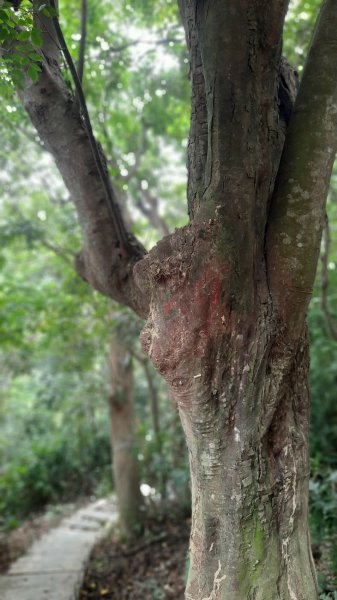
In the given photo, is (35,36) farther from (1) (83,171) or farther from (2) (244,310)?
(2) (244,310)

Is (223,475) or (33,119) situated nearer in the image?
(223,475)

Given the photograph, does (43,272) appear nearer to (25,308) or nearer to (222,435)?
(25,308)

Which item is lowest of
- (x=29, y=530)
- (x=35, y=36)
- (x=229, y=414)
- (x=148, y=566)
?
(x=148, y=566)

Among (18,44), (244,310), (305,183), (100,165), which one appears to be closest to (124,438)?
(100,165)

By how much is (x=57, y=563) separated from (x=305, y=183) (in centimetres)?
528

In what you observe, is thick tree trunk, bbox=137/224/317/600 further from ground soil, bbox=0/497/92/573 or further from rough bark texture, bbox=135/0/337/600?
ground soil, bbox=0/497/92/573

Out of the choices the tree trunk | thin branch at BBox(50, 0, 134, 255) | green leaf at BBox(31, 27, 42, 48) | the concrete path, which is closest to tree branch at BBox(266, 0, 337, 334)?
thin branch at BBox(50, 0, 134, 255)

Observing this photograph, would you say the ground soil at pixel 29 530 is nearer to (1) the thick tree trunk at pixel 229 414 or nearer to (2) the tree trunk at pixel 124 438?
(2) the tree trunk at pixel 124 438

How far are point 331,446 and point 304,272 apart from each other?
628 cm

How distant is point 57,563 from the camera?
580cm

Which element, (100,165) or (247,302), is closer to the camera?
(247,302)

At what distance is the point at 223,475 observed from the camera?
254 cm

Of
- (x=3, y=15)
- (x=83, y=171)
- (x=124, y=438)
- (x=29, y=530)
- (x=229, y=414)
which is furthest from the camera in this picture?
(x=29, y=530)

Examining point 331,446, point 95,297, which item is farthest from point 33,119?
point 331,446
